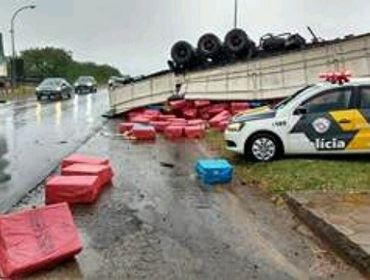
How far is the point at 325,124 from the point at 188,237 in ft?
23.6

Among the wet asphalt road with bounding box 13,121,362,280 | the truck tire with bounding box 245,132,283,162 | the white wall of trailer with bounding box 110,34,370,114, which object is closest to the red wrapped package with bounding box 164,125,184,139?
the white wall of trailer with bounding box 110,34,370,114

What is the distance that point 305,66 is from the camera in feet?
92.4

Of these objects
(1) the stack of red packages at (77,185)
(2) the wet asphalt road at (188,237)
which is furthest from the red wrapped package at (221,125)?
(1) the stack of red packages at (77,185)

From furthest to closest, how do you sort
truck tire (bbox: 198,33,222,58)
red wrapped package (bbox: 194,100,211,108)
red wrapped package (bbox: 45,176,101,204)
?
1. truck tire (bbox: 198,33,222,58)
2. red wrapped package (bbox: 194,100,211,108)
3. red wrapped package (bbox: 45,176,101,204)

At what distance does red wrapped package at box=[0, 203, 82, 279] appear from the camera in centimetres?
779

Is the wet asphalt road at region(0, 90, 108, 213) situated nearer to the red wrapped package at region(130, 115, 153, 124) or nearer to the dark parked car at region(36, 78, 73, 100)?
the red wrapped package at region(130, 115, 153, 124)

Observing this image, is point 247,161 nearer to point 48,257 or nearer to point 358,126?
point 358,126

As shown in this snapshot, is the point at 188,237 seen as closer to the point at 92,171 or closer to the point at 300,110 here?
the point at 92,171

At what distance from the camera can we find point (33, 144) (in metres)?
21.8

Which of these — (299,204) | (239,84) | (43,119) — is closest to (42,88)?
(43,119)

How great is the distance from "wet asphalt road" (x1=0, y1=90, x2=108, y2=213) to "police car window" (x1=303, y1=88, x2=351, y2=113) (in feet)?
17.9

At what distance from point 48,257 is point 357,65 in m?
20.9

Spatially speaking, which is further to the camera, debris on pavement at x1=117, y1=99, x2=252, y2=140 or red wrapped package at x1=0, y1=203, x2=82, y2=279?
debris on pavement at x1=117, y1=99, x2=252, y2=140

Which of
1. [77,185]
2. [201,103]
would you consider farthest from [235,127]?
[201,103]
